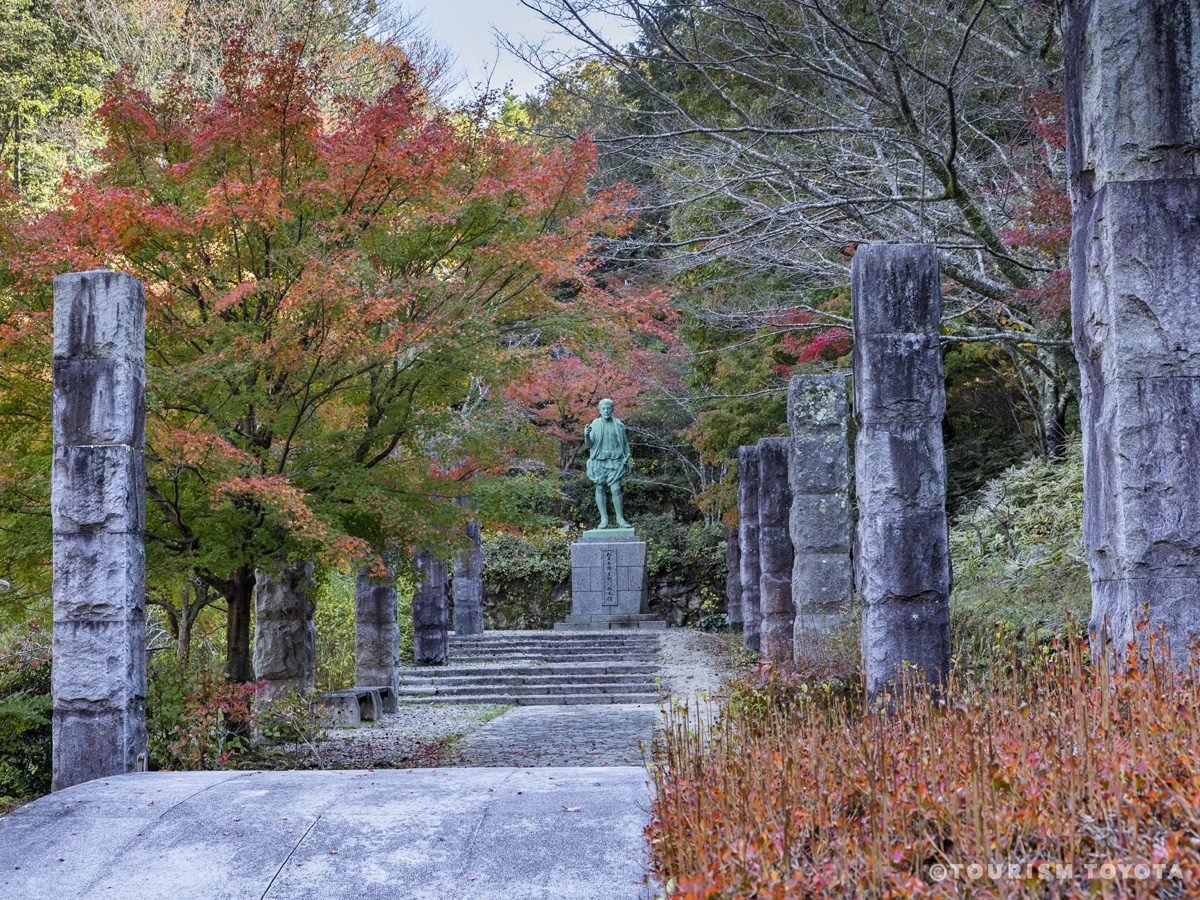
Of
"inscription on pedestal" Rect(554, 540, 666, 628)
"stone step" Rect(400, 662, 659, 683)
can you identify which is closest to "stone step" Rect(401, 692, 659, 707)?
"stone step" Rect(400, 662, 659, 683)

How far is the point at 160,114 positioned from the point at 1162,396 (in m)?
7.35

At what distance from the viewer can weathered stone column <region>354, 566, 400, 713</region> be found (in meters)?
13.7

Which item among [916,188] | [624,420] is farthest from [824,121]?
[624,420]

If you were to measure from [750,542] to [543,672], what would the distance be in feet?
13.4

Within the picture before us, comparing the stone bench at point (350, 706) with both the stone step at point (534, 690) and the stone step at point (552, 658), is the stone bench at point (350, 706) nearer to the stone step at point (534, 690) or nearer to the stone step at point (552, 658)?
the stone step at point (534, 690)

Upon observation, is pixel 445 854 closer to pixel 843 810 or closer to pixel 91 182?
pixel 843 810

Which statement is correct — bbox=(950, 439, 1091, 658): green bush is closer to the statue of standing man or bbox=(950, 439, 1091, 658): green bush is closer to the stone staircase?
the stone staircase

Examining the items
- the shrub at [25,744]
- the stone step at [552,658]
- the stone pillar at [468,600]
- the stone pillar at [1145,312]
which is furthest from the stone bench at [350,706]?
the stone pillar at [1145,312]

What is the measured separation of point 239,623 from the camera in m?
9.45

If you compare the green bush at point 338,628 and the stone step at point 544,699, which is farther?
the green bush at point 338,628

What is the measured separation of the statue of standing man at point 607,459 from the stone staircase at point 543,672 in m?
3.73

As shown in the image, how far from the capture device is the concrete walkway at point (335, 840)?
4.46m

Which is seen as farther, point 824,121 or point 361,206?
point 824,121

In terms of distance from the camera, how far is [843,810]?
3.47 m
